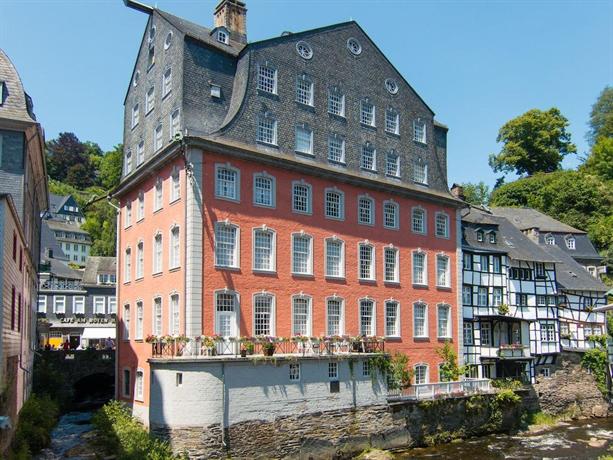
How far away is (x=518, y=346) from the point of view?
36.5m

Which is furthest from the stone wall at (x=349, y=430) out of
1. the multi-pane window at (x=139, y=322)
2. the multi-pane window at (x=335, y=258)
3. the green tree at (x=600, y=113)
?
the green tree at (x=600, y=113)

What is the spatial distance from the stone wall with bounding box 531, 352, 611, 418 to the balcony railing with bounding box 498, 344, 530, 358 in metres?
2.75

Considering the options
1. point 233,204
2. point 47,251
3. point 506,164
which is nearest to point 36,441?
point 233,204

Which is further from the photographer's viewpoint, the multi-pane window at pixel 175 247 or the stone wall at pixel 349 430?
the multi-pane window at pixel 175 247

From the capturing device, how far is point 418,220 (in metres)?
35.6

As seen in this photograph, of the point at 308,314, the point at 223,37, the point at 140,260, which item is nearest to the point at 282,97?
the point at 223,37

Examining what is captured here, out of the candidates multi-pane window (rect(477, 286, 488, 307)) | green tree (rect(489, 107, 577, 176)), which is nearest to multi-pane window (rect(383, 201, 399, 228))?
multi-pane window (rect(477, 286, 488, 307))

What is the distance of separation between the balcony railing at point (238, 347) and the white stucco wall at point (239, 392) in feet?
2.17

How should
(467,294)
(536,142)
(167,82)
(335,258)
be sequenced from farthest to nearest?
(536,142)
(467,294)
(335,258)
(167,82)

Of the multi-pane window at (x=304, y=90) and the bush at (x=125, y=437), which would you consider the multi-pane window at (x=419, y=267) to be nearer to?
the multi-pane window at (x=304, y=90)

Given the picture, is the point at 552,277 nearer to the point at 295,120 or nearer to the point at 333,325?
the point at 333,325

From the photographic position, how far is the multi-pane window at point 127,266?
110 feet

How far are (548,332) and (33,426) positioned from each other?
29.8 m

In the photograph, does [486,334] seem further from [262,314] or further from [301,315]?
[262,314]
